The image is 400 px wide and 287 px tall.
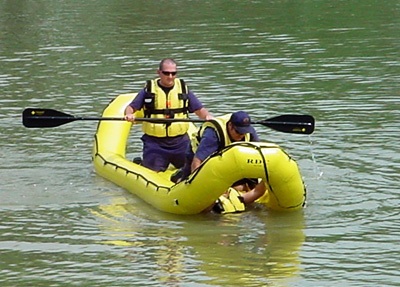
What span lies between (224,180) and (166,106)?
6.55 ft

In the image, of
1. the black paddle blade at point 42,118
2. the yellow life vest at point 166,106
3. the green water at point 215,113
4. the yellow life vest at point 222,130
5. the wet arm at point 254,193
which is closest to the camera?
the green water at point 215,113

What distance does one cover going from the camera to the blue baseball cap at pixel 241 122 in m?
9.09

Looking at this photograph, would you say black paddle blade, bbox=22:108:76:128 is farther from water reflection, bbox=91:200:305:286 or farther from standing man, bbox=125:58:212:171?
water reflection, bbox=91:200:305:286

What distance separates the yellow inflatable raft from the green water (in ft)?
0.42

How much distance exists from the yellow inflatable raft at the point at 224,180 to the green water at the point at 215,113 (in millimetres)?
127

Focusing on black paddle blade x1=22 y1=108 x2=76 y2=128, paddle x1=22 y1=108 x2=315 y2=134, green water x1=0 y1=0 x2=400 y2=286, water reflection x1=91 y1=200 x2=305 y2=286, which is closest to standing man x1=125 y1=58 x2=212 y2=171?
paddle x1=22 y1=108 x2=315 y2=134

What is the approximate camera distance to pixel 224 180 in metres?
8.98

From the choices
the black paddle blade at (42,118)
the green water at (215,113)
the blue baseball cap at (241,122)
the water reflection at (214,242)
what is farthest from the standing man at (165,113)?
the blue baseball cap at (241,122)

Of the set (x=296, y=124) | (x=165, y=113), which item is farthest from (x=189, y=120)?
(x=296, y=124)

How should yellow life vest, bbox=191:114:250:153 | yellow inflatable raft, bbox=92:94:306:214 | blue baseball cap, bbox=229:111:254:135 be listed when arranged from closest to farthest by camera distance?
yellow inflatable raft, bbox=92:94:306:214 → blue baseball cap, bbox=229:111:254:135 → yellow life vest, bbox=191:114:250:153

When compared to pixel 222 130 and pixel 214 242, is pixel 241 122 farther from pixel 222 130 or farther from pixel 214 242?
pixel 214 242

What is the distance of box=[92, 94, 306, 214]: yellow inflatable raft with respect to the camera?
8.83 meters

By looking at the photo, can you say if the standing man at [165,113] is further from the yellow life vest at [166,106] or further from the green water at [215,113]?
the green water at [215,113]

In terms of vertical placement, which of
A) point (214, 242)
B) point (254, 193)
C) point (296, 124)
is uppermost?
point (296, 124)
